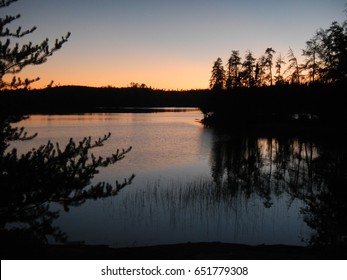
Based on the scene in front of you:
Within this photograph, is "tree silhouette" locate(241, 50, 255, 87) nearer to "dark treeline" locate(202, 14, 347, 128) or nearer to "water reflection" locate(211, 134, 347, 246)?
"dark treeline" locate(202, 14, 347, 128)

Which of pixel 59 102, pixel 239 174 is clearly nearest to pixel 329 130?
pixel 239 174

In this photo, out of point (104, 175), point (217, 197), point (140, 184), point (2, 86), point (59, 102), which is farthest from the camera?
point (104, 175)

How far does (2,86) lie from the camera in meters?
7.48

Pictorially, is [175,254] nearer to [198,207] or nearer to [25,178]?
[25,178]

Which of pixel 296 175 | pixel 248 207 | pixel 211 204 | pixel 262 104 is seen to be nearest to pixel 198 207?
pixel 211 204

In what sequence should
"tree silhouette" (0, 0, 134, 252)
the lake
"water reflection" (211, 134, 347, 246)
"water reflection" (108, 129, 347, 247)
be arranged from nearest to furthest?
"tree silhouette" (0, 0, 134, 252) < "water reflection" (211, 134, 347, 246) < "water reflection" (108, 129, 347, 247) < the lake

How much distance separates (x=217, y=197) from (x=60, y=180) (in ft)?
39.4

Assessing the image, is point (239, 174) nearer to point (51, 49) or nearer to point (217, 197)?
point (217, 197)

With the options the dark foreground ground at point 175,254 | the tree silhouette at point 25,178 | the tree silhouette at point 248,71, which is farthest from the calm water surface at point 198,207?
the tree silhouette at point 248,71

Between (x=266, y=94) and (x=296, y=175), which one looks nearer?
(x=296, y=175)

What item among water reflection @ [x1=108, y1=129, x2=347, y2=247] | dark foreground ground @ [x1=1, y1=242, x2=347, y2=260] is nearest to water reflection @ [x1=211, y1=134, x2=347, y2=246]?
water reflection @ [x1=108, y1=129, x2=347, y2=247]

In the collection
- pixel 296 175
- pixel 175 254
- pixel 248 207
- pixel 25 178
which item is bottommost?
pixel 248 207

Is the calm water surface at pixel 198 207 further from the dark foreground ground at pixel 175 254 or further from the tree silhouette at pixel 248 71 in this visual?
the tree silhouette at pixel 248 71

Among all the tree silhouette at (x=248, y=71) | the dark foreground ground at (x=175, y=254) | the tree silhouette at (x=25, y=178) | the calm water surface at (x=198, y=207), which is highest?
the tree silhouette at (x=248, y=71)
